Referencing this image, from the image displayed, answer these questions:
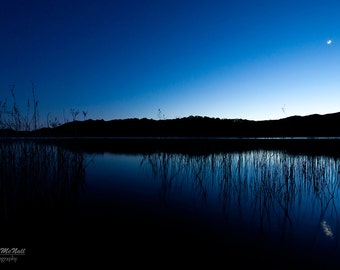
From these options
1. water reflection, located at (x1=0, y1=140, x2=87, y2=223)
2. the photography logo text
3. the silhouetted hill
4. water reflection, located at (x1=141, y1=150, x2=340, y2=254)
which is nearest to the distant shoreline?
water reflection, located at (x1=0, y1=140, x2=87, y2=223)

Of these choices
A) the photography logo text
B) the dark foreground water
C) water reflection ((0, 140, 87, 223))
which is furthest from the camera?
water reflection ((0, 140, 87, 223))

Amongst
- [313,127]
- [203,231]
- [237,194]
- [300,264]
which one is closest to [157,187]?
[237,194]

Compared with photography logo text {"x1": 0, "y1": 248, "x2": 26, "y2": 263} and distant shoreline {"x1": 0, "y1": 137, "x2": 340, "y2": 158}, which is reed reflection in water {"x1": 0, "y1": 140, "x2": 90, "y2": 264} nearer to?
photography logo text {"x1": 0, "y1": 248, "x2": 26, "y2": 263}

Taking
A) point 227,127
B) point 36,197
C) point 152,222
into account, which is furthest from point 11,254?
point 227,127

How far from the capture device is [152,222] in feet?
14.5

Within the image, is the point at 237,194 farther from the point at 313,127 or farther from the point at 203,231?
the point at 313,127

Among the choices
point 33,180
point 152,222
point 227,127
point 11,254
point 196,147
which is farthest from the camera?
point 227,127

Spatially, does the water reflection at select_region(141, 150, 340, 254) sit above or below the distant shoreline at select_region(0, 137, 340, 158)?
below

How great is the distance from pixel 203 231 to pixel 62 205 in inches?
131

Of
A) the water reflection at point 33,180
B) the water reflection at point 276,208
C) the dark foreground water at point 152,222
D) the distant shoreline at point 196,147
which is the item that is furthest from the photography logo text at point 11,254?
the water reflection at point 276,208

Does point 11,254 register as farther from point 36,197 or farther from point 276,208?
point 276,208

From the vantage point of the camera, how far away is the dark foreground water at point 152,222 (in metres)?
3.15

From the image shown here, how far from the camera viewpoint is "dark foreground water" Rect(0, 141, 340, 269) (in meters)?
3.15

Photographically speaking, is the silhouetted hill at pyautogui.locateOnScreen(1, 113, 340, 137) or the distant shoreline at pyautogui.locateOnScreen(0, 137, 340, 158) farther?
the silhouetted hill at pyautogui.locateOnScreen(1, 113, 340, 137)
